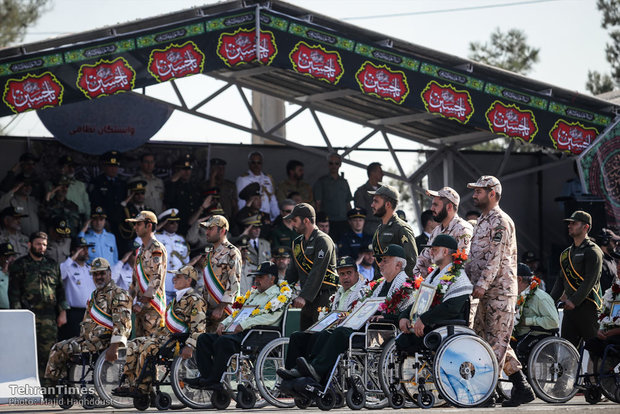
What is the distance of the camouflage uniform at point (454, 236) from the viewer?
10.1 meters

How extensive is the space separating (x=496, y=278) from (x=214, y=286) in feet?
10.3

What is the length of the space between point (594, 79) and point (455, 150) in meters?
15.7

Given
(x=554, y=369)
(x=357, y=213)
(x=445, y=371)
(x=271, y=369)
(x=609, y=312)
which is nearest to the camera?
(x=445, y=371)

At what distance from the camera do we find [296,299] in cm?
1105

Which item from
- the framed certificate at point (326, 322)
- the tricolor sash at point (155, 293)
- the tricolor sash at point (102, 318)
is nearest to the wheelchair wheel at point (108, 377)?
the tricolor sash at point (102, 318)

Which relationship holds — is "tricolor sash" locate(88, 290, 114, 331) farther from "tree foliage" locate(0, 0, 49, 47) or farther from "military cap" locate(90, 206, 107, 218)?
"tree foliage" locate(0, 0, 49, 47)

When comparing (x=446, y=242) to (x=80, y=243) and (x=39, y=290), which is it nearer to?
(x=39, y=290)

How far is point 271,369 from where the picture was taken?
10633 mm

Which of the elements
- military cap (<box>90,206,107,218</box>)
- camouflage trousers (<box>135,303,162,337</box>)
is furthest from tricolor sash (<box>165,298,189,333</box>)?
military cap (<box>90,206,107,218</box>)

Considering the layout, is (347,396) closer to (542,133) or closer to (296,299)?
(296,299)

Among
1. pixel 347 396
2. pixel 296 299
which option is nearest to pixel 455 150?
pixel 296 299

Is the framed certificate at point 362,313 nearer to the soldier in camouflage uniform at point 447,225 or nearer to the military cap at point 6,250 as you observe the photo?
the soldier in camouflage uniform at point 447,225

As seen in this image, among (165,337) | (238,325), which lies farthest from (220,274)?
(165,337)

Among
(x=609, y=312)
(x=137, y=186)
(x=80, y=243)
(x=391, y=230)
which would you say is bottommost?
(x=609, y=312)
